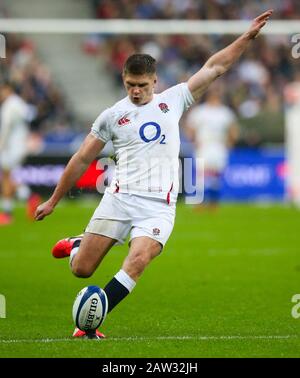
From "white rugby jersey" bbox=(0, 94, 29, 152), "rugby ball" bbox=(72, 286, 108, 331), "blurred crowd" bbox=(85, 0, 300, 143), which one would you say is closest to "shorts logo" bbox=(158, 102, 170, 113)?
"rugby ball" bbox=(72, 286, 108, 331)

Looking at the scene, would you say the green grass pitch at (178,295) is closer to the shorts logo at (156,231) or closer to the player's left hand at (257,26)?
the shorts logo at (156,231)

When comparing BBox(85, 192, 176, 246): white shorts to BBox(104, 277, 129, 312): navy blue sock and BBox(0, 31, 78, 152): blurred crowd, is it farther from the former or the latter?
BBox(0, 31, 78, 152): blurred crowd

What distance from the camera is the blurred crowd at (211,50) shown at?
1023 inches

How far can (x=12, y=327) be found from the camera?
27.5 feet

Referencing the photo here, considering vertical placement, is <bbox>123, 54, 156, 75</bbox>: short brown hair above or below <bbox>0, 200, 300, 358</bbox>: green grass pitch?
above

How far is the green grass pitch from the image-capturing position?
24.4 feet

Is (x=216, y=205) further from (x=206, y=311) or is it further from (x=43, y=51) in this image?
(x=206, y=311)

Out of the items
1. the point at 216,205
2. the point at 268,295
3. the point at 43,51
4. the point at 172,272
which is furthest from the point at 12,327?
the point at 43,51

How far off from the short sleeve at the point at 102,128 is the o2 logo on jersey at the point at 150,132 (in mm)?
286

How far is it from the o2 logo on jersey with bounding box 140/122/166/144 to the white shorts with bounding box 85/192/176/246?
0.48 metres

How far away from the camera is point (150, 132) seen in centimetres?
804

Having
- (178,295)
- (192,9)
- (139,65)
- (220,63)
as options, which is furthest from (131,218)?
(192,9)

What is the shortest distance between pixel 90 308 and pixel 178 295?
3.21 m
